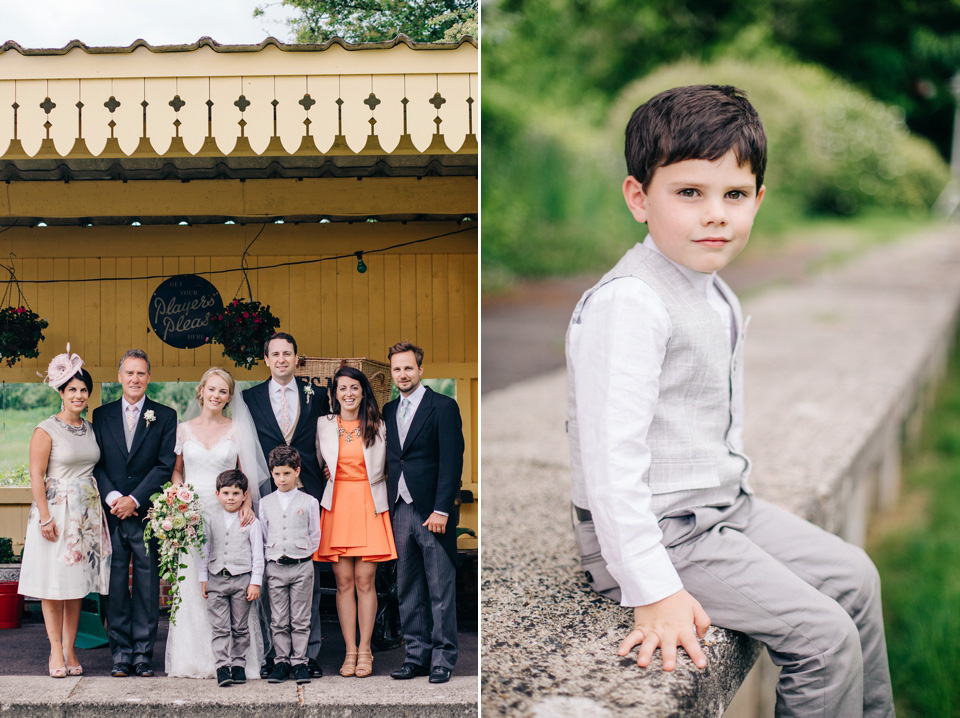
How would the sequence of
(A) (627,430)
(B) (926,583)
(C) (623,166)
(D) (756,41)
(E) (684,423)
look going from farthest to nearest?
(D) (756,41)
(C) (623,166)
(B) (926,583)
(E) (684,423)
(A) (627,430)

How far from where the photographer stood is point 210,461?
3.07m

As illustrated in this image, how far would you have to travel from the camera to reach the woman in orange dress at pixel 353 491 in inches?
121

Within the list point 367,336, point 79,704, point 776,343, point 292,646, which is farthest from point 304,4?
point 776,343

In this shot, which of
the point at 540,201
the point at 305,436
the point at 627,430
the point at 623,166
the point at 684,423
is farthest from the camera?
the point at 623,166

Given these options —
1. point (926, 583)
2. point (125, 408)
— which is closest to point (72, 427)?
point (125, 408)

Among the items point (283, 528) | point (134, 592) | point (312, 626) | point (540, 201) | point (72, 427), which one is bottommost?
point (312, 626)

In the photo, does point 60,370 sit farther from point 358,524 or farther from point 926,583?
point 926,583

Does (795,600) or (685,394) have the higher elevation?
(685,394)

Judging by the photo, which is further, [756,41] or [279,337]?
[756,41]

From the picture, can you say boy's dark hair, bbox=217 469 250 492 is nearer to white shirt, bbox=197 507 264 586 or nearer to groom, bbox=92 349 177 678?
white shirt, bbox=197 507 264 586

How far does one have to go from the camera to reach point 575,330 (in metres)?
2.03

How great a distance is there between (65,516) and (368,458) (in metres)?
1.07

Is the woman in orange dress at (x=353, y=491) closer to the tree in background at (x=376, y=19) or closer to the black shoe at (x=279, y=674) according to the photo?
the black shoe at (x=279, y=674)

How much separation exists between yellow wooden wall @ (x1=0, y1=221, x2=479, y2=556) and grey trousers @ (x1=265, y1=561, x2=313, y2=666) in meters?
0.66
